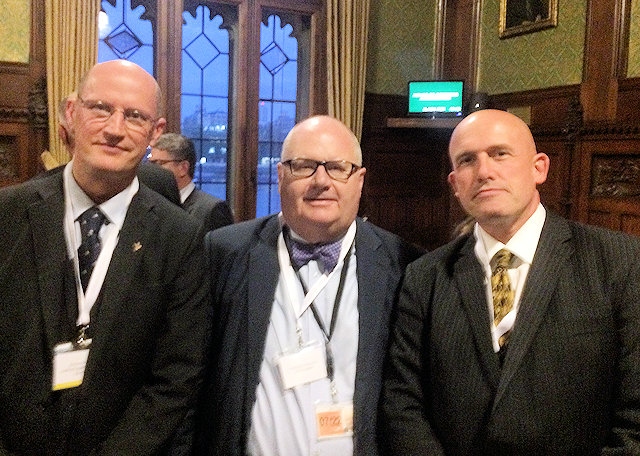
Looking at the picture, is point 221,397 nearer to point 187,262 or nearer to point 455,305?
point 187,262

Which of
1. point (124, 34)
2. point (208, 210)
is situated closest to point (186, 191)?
point (208, 210)

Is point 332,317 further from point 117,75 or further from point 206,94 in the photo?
point 206,94

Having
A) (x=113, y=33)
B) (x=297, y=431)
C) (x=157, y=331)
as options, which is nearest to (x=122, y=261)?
(x=157, y=331)

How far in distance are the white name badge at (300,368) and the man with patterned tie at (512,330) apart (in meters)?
0.22

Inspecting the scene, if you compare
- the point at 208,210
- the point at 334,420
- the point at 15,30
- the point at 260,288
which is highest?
the point at 15,30

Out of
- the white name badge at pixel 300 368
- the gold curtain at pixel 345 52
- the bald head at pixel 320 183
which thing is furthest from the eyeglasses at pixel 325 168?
the gold curtain at pixel 345 52

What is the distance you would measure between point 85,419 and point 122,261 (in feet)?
1.36

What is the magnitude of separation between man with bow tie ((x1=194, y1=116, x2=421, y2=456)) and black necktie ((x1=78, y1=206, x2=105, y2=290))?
0.44 meters

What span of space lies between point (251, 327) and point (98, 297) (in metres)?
0.46

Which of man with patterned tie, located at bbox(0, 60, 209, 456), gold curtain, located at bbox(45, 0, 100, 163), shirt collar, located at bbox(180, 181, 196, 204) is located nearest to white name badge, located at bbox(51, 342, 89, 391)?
man with patterned tie, located at bbox(0, 60, 209, 456)

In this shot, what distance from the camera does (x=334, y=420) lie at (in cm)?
180

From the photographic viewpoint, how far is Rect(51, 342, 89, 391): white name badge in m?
1.54

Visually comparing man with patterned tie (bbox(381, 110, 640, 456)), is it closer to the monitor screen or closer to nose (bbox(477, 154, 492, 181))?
nose (bbox(477, 154, 492, 181))

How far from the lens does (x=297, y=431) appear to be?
Result: 70.6 inches
